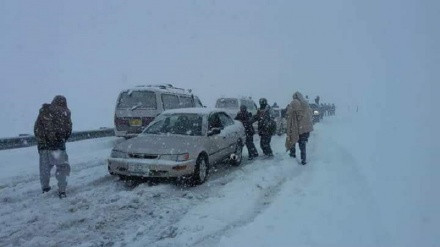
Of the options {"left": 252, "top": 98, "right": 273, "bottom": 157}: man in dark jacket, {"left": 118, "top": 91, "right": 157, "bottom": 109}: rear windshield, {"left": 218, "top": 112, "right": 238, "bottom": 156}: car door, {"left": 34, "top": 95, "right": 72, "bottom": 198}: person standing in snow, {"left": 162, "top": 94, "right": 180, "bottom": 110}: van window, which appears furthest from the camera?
{"left": 162, "top": 94, "right": 180, "bottom": 110}: van window

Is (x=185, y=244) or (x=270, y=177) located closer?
(x=185, y=244)

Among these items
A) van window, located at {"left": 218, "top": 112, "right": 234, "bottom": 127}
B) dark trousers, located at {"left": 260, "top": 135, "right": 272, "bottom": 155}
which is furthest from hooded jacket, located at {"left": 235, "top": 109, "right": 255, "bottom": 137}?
van window, located at {"left": 218, "top": 112, "right": 234, "bottom": 127}

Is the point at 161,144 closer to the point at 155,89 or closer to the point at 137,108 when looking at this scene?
the point at 137,108

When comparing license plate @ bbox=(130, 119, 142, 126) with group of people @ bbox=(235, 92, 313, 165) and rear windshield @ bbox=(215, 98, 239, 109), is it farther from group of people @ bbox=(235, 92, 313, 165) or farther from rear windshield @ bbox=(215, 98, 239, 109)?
rear windshield @ bbox=(215, 98, 239, 109)

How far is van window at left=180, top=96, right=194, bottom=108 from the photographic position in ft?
51.6

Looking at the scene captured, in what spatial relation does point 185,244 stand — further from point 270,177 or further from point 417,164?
point 417,164

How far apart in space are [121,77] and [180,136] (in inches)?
5033

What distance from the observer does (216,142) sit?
940 centimetres

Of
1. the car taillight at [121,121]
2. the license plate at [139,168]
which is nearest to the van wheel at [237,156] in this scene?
the license plate at [139,168]

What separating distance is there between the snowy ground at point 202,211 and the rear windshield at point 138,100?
4.28 metres

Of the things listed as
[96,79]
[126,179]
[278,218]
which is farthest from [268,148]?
[96,79]

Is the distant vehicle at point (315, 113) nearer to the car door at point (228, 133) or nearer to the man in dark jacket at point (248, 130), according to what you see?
the man in dark jacket at point (248, 130)

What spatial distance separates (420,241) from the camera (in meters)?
5.22

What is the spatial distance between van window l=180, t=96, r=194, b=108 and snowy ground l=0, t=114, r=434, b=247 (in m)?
6.46
